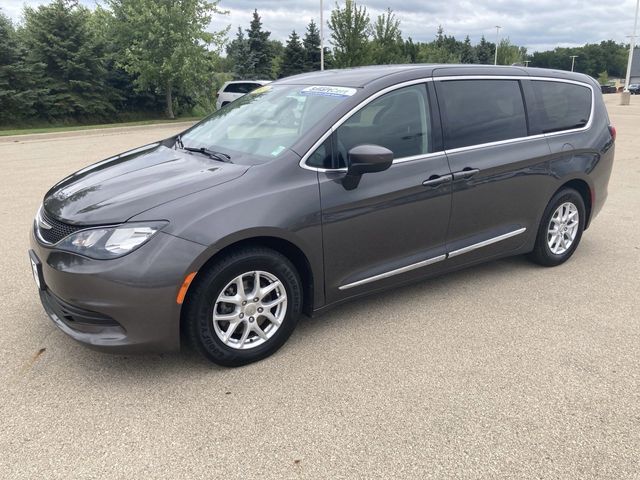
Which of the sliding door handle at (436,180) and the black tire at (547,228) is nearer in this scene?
the sliding door handle at (436,180)

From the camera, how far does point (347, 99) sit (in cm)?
348

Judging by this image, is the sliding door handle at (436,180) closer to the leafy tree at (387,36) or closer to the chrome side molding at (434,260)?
the chrome side molding at (434,260)

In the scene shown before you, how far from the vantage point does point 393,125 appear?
364cm

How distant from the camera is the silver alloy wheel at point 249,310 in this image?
304cm

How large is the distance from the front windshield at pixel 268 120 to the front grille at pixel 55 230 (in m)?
1.12

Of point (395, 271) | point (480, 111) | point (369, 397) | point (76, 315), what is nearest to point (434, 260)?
point (395, 271)

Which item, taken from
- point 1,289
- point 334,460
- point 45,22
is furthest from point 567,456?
point 45,22

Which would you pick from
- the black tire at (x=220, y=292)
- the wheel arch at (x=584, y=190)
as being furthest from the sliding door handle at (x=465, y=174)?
the black tire at (x=220, y=292)

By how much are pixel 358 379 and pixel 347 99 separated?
1777 mm

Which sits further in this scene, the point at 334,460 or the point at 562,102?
the point at 562,102

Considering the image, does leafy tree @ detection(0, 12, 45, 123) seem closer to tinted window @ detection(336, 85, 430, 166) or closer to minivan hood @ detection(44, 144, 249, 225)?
minivan hood @ detection(44, 144, 249, 225)

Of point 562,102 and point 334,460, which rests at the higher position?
point 562,102

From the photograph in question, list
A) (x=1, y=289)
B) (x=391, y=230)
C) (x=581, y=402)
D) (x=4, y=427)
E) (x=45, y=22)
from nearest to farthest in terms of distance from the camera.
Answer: (x=4, y=427) → (x=581, y=402) → (x=391, y=230) → (x=1, y=289) → (x=45, y=22)

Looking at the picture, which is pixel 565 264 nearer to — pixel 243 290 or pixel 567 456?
pixel 567 456
